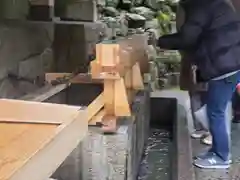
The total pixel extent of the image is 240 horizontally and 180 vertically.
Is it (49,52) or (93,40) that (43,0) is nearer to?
(49,52)

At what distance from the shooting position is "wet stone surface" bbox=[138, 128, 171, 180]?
3342 mm

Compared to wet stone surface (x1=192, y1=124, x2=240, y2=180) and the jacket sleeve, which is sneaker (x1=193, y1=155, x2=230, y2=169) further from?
the jacket sleeve

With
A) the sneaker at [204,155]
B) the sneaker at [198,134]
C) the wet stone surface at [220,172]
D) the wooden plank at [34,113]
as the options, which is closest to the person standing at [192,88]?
the sneaker at [198,134]

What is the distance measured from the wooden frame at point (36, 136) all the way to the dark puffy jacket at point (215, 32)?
5.91 feet

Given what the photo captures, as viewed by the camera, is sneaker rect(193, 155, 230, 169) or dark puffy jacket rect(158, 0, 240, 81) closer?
dark puffy jacket rect(158, 0, 240, 81)

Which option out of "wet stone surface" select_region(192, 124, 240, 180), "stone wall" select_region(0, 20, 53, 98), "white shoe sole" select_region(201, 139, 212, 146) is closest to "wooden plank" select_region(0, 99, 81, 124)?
"stone wall" select_region(0, 20, 53, 98)

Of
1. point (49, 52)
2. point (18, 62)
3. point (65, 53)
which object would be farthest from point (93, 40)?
point (18, 62)

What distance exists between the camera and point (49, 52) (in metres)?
3.75

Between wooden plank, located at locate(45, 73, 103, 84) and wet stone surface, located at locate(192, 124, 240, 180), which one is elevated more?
wooden plank, located at locate(45, 73, 103, 84)

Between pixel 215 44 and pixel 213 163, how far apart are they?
0.82 m

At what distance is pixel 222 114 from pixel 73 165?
5.54 feet

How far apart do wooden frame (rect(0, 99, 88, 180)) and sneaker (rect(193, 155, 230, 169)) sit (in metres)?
2.12

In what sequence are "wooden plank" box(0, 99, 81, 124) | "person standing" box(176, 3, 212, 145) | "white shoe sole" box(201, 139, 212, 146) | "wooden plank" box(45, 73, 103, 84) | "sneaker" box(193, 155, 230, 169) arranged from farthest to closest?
"white shoe sole" box(201, 139, 212, 146), "person standing" box(176, 3, 212, 145), "sneaker" box(193, 155, 230, 169), "wooden plank" box(45, 73, 103, 84), "wooden plank" box(0, 99, 81, 124)

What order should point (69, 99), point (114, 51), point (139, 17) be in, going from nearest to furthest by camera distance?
1. point (114, 51)
2. point (69, 99)
3. point (139, 17)
